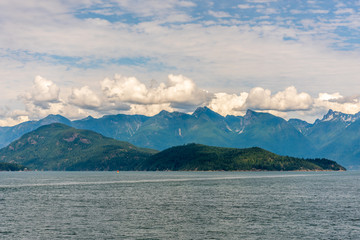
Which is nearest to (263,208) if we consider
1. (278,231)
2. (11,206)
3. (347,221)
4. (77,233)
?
(347,221)

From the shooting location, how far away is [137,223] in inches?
3688

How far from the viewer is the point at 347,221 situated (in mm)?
96125

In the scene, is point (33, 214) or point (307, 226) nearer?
point (307, 226)

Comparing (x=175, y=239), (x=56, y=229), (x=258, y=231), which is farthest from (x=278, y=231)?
(x=56, y=229)

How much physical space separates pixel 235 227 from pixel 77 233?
34664 mm

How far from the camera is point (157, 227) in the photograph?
8788 cm

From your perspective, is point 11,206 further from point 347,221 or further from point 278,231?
point 347,221

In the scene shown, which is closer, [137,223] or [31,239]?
[31,239]

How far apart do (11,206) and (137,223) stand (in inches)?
2293

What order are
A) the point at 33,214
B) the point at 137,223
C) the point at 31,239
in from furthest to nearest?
the point at 33,214 → the point at 137,223 → the point at 31,239

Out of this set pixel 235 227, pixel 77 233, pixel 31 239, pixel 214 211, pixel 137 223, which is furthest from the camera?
pixel 214 211

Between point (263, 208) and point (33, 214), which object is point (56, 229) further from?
point (263, 208)

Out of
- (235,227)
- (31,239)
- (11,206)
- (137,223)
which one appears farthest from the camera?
(11,206)

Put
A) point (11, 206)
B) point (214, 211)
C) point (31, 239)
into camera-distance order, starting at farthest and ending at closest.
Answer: point (11, 206) < point (214, 211) < point (31, 239)
